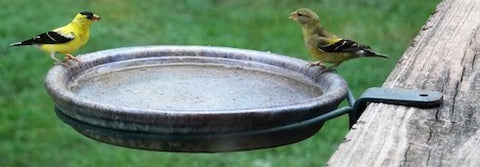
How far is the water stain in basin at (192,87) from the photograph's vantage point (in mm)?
2759

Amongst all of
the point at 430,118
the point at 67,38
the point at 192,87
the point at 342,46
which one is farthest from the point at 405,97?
the point at 67,38

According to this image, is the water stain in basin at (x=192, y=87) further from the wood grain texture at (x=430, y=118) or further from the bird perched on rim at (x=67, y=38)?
the bird perched on rim at (x=67, y=38)

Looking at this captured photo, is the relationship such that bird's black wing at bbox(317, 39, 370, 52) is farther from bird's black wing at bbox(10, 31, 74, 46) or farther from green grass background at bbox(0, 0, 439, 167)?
green grass background at bbox(0, 0, 439, 167)

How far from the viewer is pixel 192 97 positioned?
284 centimetres

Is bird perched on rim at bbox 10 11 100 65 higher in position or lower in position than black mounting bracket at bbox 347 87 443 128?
lower

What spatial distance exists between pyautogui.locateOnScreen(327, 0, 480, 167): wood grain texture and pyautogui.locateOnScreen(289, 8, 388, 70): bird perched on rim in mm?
1183

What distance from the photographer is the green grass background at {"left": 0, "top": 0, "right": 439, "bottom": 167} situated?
18.6 ft

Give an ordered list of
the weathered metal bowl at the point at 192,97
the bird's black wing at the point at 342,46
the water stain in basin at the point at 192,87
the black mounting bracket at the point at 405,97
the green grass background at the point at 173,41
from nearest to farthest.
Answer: the black mounting bracket at the point at 405,97 → the weathered metal bowl at the point at 192,97 → the water stain in basin at the point at 192,87 → the bird's black wing at the point at 342,46 → the green grass background at the point at 173,41

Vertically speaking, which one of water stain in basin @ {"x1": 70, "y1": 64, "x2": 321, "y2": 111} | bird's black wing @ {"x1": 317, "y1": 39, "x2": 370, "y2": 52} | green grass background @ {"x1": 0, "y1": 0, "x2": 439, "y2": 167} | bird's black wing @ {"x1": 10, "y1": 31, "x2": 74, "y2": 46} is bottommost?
green grass background @ {"x1": 0, "y1": 0, "x2": 439, "y2": 167}

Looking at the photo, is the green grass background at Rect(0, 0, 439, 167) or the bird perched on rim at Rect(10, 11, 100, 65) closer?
the bird perched on rim at Rect(10, 11, 100, 65)

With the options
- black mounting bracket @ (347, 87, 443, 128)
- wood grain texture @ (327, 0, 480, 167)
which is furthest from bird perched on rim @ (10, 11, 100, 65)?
black mounting bracket @ (347, 87, 443, 128)

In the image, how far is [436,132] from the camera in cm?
171

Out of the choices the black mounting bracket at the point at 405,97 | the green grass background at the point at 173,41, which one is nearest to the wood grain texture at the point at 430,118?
the black mounting bracket at the point at 405,97

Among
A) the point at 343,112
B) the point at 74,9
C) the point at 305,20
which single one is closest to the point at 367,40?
the point at 74,9
